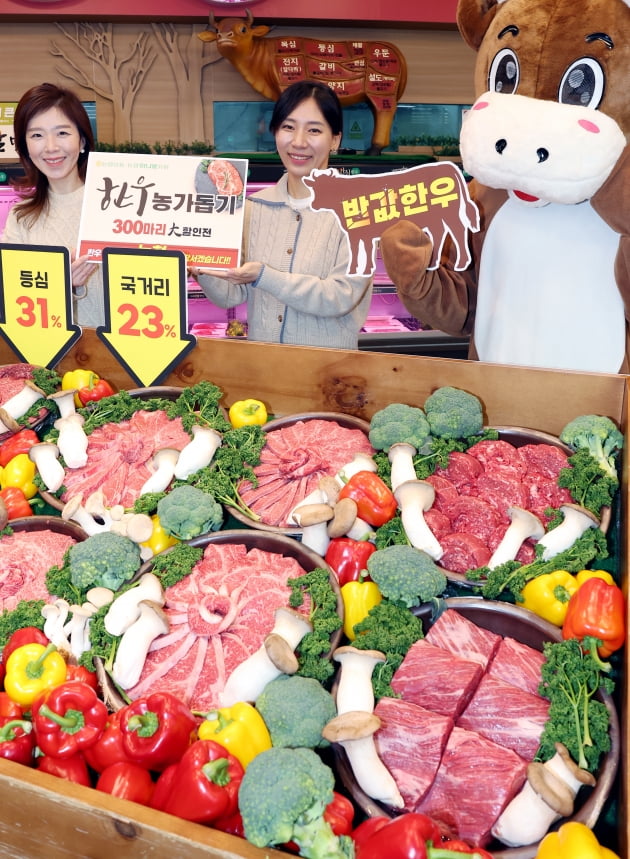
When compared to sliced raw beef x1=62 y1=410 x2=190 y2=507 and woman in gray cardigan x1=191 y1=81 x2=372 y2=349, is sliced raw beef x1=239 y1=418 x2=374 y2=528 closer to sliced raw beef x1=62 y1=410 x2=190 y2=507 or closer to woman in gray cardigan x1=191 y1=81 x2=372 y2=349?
sliced raw beef x1=62 y1=410 x2=190 y2=507

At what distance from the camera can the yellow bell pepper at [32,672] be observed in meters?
1.42

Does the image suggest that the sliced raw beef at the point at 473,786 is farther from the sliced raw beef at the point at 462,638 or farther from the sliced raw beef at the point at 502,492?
the sliced raw beef at the point at 502,492

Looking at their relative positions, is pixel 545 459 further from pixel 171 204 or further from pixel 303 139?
pixel 303 139

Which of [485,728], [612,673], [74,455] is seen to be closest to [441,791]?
[485,728]

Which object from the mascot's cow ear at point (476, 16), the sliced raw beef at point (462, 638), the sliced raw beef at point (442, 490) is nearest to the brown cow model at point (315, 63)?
the mascot's cow ear at point (476, 16)

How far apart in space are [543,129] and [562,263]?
472 millimetres

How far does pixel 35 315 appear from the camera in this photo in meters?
2.57

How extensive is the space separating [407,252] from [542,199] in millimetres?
442

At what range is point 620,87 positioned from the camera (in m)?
2.07

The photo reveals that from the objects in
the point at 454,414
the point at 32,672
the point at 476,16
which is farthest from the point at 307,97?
the point at 32,672

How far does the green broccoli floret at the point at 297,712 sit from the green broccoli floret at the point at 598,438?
3.31ft

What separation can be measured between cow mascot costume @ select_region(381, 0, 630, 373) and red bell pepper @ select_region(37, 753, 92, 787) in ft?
5.74

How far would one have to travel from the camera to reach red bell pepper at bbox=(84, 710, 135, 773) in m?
1.26

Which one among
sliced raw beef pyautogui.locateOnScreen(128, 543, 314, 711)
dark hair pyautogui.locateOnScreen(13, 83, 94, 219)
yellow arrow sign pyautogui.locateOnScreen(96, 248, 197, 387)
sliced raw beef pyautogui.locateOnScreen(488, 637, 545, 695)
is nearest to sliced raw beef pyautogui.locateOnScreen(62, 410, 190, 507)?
yellow arrow sign pyautogui.locateOnScreen(96, 248, 197, 387)
